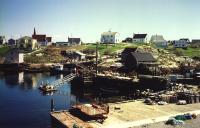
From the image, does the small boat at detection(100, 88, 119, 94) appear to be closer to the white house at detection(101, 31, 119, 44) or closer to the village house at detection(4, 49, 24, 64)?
the village house at detection(4, 49, 24, 64)

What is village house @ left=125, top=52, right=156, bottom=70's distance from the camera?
97.3 metres

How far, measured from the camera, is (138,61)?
98562 millimetres

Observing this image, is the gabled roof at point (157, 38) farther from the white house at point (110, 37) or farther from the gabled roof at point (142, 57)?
the gabled roof at point (142, 57)

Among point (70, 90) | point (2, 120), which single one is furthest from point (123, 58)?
point (2, 120)

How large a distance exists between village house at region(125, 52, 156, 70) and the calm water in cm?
2223

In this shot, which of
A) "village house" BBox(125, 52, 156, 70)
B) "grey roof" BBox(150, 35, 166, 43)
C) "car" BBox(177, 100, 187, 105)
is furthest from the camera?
"grey roof" BBox(150, 35, 166, 43)

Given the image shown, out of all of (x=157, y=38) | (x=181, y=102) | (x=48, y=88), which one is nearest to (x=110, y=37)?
(x=157, y=38)

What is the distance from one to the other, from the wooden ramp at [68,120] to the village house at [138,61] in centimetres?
5202

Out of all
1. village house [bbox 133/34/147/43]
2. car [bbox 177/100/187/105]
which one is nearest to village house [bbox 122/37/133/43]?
village house [bbox 133/34/147/43]

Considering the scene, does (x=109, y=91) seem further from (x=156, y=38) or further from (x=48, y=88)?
(x=156, y=38)

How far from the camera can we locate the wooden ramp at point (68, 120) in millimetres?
41469

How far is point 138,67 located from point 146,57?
7.51 metres

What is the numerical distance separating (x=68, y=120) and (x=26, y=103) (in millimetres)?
25972

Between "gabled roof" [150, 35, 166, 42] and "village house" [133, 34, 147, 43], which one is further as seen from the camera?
"gabled roof" [150, 35, 166, 42]
